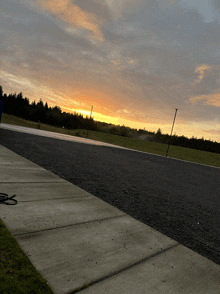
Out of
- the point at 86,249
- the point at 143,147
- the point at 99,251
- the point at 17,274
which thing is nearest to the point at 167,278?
the point at 99,251

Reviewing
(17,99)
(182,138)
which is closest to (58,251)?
(17,99)

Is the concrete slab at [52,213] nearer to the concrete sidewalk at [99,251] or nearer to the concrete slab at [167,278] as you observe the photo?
the concrete sidewalk at [99,251]

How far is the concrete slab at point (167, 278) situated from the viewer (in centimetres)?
217

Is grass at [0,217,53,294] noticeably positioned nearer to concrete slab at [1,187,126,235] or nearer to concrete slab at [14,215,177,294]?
concrete slab at [14,215,177,294]

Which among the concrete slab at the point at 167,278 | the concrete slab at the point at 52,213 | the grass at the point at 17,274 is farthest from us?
the concrete slab at the point at 52,213

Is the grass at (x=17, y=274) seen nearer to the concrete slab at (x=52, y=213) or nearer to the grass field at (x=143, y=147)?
the concrete slab at (x=52, y=213)

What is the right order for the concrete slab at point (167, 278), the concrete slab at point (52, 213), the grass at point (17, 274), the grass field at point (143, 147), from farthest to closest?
the grass field at point (143, 147)
the concrete slab at point (52, 213)
the concrete slab at point (167, 278)
the grass at point (17, 274)

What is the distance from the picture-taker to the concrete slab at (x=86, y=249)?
2.22 m

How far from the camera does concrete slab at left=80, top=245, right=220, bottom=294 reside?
2.17 m

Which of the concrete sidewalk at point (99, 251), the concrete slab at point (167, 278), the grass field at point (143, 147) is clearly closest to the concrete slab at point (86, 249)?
the concrete sidewalk at point (99, 251)

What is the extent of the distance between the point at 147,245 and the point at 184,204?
10.7ft

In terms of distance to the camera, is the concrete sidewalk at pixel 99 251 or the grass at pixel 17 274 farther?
the concrete sidewalk at pixel 99 251

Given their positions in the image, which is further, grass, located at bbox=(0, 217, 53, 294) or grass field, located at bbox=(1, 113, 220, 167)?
grass field, located at bbox=(1, 113, 220, 167)

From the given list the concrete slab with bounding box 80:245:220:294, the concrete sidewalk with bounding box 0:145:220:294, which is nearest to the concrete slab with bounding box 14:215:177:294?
the concrete sidewalk with bounding box 0:145:220:294
